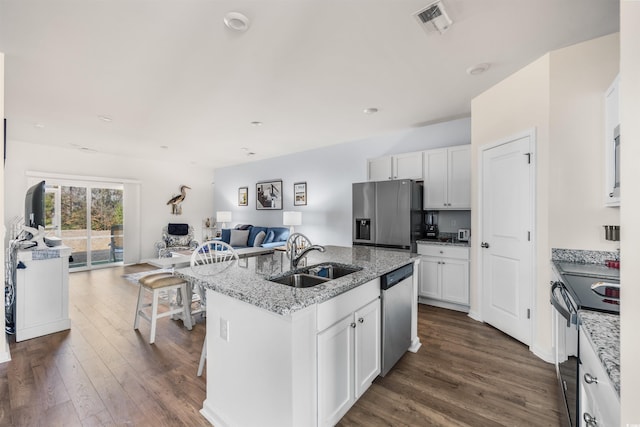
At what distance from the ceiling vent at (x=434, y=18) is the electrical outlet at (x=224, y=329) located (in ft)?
7.41

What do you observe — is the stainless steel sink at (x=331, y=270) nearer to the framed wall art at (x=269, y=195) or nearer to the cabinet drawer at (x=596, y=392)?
the cabinet drawer at (x=596, y=392)

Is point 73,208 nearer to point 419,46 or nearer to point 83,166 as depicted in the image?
point 83,166

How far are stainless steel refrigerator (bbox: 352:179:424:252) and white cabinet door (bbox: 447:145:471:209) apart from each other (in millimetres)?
408

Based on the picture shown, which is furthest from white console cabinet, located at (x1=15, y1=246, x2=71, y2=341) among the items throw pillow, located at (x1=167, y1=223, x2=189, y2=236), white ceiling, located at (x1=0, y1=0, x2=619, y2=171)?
throw pillow, located at (x1=167, y1=223, x2=189, y2=236)

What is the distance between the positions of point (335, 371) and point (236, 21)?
2.30 metres

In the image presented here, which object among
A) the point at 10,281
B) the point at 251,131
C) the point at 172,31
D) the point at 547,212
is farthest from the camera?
the point at 251,131

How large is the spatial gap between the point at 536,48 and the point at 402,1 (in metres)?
1.33

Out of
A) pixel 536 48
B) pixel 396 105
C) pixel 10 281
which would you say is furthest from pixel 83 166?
pixel 536 48

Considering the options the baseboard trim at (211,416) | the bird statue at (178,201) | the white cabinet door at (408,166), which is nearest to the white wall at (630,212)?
the baseboard trim at (211,416)

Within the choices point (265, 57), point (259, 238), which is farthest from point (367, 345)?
point (259, 238)

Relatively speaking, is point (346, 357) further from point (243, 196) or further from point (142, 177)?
point (142, 177)

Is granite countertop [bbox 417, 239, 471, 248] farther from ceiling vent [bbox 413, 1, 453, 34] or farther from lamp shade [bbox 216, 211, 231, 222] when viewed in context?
lamp shade [bbox 216, 211, 231, 222]

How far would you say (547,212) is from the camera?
2398mm

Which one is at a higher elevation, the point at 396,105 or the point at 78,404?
the point at 396,105
